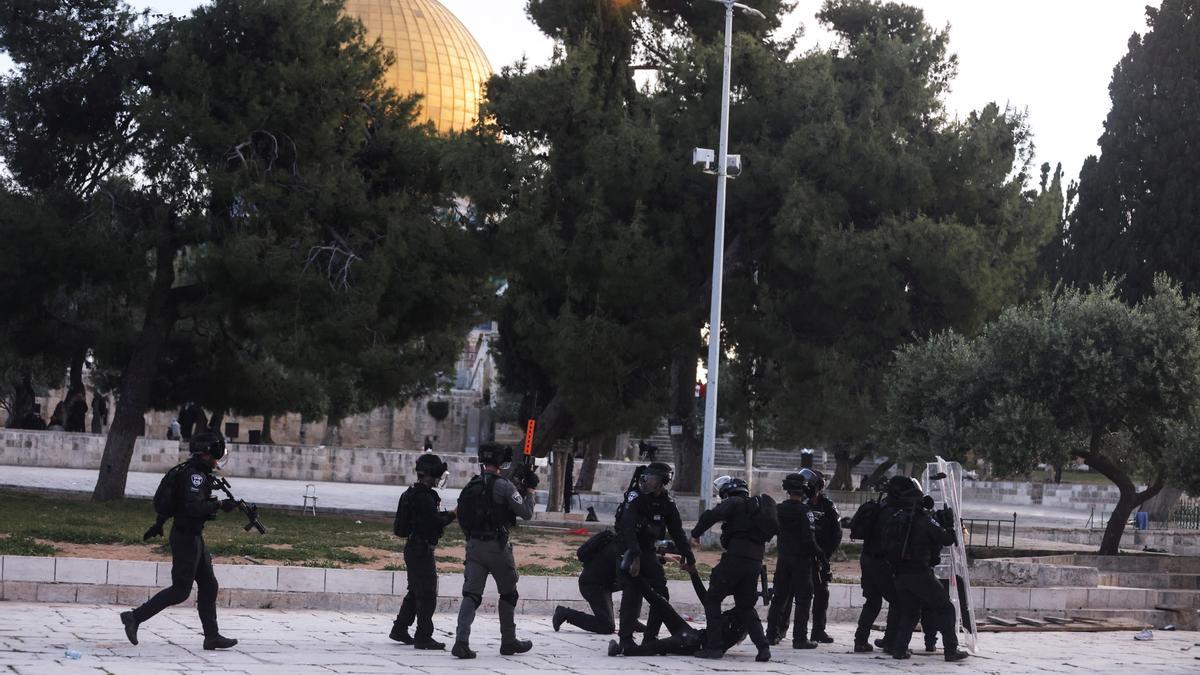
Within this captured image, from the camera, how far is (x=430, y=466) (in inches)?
410

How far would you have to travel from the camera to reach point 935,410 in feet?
70.0

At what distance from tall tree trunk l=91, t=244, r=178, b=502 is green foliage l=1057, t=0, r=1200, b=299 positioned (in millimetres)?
24695

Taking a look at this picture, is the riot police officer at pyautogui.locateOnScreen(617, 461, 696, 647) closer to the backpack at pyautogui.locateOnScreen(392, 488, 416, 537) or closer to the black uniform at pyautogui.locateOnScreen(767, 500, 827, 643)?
the black uniform at pyautogui.locateOnScreen(767, 500, 827, 643)

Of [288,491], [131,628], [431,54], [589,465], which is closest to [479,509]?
[131,628]

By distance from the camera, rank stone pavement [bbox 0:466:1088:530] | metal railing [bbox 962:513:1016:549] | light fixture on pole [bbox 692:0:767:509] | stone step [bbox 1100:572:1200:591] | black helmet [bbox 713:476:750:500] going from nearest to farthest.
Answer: black helmet [bbox 713:476:750:500] → stone step [bbox 1100:572:1200:591] → light fixture on pole [bbox 692:0:767:509] → metal railing [bbox 962:513:1016:549] → stone pavement [bbox 0:466:1088:530]

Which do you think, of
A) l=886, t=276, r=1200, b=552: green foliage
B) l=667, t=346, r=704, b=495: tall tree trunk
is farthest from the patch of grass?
l=667, t=346, r=704, b=495: tall tree trunk

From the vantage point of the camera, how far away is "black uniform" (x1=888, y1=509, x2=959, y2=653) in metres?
11.1

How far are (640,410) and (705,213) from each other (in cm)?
367

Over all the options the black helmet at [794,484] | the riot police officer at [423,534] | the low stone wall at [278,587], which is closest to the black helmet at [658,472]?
the black helmet at [794,484]

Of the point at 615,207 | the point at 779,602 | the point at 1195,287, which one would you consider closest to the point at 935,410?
the point at 615,207

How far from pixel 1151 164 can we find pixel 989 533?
1456 centimetres

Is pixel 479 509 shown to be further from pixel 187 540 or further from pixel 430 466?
pixel 187 540

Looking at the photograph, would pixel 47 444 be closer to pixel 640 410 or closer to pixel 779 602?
pixel 640 410

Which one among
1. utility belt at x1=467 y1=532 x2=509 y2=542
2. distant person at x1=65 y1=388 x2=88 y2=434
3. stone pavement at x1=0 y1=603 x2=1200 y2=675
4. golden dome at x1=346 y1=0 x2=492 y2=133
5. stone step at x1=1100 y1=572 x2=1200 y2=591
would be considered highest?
golden dome at x1=346 y1=0 x2=492 y2=133
